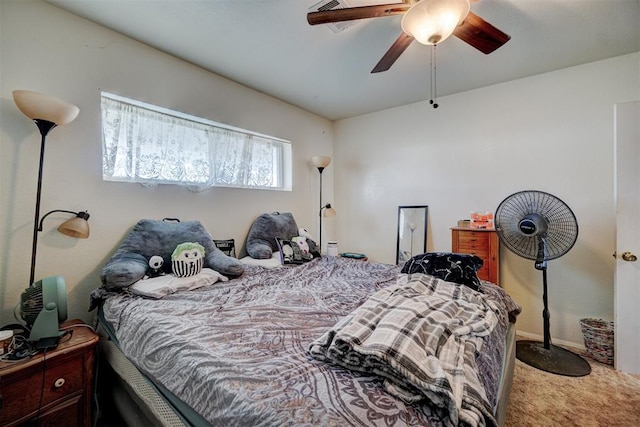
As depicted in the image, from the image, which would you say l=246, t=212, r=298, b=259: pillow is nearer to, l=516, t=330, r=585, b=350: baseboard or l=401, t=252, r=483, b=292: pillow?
l=401, t=252, r=483, b=292: pillow

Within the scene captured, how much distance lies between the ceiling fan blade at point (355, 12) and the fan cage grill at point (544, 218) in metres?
1.64

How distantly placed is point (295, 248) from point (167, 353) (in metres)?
1.72

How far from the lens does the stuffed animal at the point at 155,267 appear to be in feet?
5.99

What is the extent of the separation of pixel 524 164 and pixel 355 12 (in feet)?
7.62

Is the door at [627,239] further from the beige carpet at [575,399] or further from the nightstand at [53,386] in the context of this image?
the nightstand at [53,386]

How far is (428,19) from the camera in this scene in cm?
125

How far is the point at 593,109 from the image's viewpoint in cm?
236

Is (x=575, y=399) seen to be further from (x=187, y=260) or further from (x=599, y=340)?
(x=187, y=260)

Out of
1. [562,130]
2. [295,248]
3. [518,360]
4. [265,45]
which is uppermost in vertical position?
[265,45]

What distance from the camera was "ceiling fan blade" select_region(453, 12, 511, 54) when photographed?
141cm

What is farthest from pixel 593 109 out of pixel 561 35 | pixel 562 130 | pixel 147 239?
pixel 147 239

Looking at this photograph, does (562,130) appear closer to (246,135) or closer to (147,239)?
(246,135)

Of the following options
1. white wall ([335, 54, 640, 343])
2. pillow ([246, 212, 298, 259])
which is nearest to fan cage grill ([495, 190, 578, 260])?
white wall ([335, 54, 640, 343])

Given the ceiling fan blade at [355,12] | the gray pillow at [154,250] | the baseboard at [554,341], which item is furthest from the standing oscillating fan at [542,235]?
the gray pillow at [154,250]
